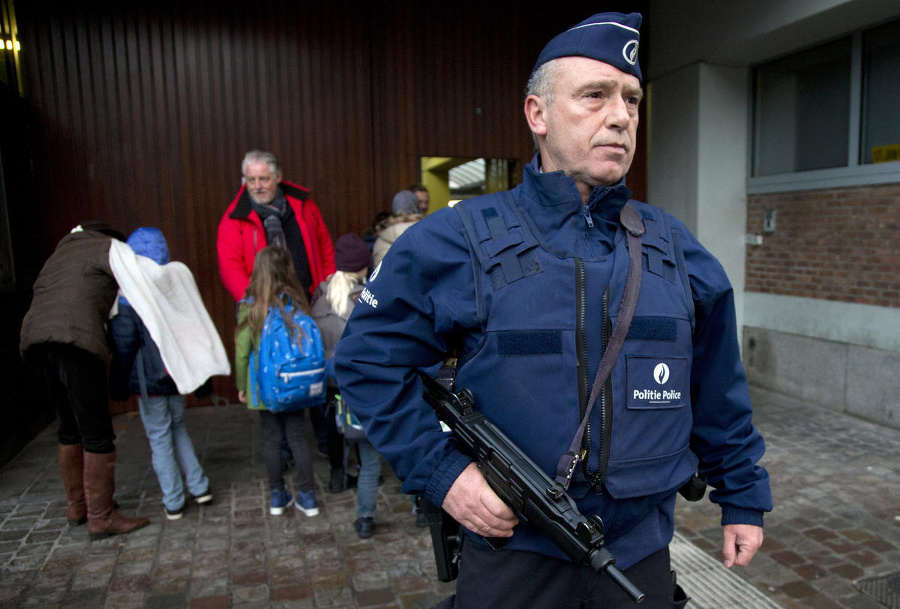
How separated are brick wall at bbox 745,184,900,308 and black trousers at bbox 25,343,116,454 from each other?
621 centimetres

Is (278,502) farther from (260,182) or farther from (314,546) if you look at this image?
(260,182)

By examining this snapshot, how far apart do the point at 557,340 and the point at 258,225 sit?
13.4 ft

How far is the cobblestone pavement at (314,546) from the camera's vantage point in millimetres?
3254

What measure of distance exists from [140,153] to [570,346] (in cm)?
607

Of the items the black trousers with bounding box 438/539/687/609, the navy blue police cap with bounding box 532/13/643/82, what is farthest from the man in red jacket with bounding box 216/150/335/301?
the black trousers with bounding box 438/539/687/609

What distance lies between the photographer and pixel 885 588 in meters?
3.25

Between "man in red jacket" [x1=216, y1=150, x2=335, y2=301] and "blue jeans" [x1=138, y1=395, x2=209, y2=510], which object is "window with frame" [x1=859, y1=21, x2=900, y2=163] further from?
"blue jeans" [x1=138, y1=395, x2=209, y2=510]

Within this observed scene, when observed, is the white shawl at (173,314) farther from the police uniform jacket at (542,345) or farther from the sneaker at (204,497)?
the police uniform jacket at (542,345)

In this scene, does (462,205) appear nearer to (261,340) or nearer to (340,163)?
(261,340)

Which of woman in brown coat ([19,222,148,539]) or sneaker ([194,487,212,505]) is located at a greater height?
woman in brown coat ([19,222,148,539])

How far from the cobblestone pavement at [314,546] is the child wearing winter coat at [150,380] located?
33 cm

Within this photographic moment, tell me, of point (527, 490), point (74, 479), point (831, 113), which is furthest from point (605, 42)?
point (831, 113)

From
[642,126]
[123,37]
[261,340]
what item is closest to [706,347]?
[261,340]

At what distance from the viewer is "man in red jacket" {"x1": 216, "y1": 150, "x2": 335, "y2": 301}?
16.4 feet
